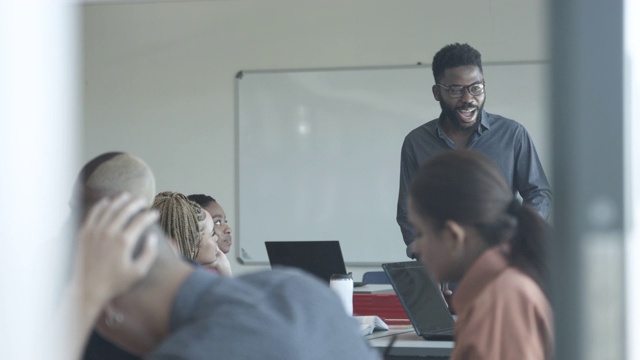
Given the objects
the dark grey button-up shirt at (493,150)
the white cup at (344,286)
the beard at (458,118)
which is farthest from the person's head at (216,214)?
the beard at (458,118)

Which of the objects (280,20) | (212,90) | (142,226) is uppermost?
(280,20)

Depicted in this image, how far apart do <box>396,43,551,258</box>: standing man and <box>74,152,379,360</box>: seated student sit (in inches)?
101

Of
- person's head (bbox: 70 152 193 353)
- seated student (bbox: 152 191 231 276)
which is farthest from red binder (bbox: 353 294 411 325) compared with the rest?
person's head (bbox: 70 152 193 353)

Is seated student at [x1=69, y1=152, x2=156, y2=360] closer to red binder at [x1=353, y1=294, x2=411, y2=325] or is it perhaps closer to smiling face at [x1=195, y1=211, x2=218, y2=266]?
smiling face at [x1=195, y1=211, x2=218, y2=266]

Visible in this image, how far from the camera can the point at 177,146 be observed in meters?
6.79

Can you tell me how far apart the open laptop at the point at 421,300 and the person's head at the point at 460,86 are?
3.20 ft

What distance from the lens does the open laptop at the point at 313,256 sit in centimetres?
382

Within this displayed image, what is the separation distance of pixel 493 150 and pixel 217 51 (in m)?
3.42

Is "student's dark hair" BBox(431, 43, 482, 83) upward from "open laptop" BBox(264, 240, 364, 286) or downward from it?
upward

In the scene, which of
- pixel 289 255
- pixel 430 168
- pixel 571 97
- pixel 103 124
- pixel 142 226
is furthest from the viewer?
pixel 103 124

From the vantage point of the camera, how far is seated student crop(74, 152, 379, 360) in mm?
965

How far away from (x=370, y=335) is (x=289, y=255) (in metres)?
1.11

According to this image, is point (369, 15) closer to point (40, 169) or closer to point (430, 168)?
point (430, 168)

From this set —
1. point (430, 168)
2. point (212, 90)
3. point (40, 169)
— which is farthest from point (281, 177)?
point (40, 169)
